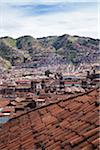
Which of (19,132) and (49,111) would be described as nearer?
(19,132)

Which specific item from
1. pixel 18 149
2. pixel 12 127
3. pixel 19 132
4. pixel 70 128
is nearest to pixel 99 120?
pixel 70 128

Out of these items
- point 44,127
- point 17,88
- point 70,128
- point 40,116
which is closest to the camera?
point 70,128

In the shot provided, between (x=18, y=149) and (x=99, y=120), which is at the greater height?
(x=99, y=120)

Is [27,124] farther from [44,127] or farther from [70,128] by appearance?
[70,128]

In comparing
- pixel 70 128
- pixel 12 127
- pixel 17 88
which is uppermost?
pixel 70 128

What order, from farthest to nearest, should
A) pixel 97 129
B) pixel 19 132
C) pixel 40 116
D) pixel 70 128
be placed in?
pixel 40 116, pixel 19 132, pixel 70 128, pixel 97 129

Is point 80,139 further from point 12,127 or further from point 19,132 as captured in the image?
point 12,127
